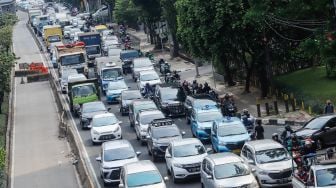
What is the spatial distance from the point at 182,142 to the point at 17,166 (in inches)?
527

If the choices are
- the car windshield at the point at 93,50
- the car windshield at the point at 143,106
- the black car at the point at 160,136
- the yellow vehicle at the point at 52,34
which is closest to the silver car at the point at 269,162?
the black car at the point at 160,136

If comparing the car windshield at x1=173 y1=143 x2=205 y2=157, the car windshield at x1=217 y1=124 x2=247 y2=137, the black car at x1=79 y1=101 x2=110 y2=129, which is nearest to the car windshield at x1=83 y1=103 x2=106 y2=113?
the black car at x1=79 y1=101 x2=110 y2=129

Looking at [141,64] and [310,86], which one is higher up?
[310,86]

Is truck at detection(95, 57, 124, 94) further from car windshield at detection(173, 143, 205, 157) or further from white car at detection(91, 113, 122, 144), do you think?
car windshield at detection(173, 143, 205, 157)

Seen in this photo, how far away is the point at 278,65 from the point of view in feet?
171

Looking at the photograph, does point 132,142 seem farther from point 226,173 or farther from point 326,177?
point 326,177

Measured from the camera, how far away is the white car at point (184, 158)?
94.3 feet

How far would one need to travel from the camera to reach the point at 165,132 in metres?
33.8

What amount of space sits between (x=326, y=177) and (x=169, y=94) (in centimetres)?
2348

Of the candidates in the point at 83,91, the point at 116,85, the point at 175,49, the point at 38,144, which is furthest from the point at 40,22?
the point at 38,144

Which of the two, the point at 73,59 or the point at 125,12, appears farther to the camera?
the point at 125,12

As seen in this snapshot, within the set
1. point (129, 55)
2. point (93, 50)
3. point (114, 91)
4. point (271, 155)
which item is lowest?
point (93, 50)

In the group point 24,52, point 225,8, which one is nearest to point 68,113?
point 225,8

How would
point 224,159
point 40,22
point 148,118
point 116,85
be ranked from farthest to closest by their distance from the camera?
point 40,22 < point 116,85 < point 148,118 < point 224,159
